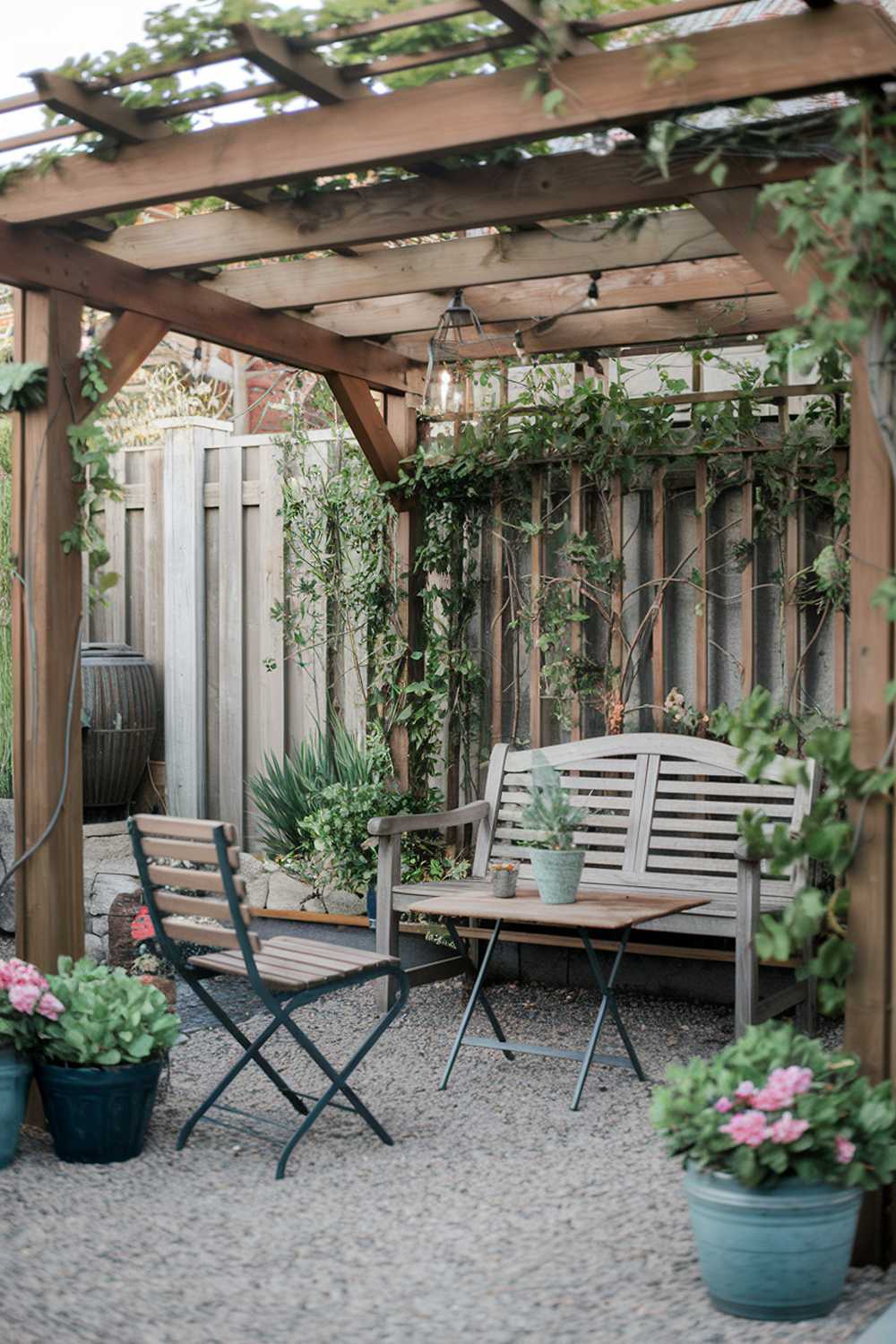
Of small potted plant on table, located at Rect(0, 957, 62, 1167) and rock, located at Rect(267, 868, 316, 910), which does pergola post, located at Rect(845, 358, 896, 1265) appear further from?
rock, located at Rect(267, 868, 316, 910)

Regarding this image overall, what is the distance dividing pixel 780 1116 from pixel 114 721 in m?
4.71

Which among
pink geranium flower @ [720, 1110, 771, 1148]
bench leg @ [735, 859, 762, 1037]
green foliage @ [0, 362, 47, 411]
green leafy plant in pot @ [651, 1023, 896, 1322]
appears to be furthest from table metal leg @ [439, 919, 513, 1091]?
green foliage @ [0, 362, 47, 411]

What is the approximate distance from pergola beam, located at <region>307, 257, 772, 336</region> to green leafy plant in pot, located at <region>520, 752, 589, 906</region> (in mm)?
1575

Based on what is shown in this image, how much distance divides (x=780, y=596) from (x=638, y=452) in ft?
2.61

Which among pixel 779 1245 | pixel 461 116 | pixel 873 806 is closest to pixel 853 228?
pixel 461 116

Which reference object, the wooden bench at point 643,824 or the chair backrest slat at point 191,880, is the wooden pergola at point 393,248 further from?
the wooden bench at point 643,824

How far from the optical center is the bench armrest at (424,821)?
5.17m

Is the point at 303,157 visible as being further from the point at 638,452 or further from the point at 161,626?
the point at 161,626

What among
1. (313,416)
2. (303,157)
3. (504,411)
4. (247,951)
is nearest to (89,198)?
(303,157)

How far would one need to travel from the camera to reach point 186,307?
4.73 metres

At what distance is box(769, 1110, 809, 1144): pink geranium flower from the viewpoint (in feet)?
9.18

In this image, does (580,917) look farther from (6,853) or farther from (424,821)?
(6,853)

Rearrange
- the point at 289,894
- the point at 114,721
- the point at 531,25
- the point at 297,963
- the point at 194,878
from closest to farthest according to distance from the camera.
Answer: the point at 531,25, the point at 194,878, the point at 297,963, the point at 289,894, the point at 114,721

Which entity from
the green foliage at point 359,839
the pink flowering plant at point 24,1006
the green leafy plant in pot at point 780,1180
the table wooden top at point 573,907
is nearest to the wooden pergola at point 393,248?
the green leafy plant in pot at point 780,1180
